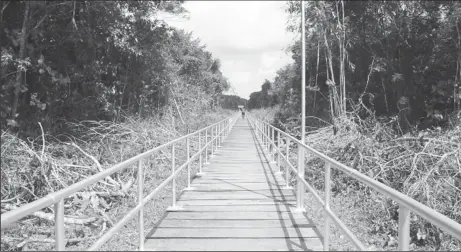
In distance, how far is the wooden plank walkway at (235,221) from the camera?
416 cm

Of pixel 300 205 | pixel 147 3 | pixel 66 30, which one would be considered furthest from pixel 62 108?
pixel 300 205

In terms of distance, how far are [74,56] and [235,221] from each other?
8.43m

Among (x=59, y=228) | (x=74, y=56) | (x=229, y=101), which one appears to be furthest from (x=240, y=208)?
(x=229, y=101)

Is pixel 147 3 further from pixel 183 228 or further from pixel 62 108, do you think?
pixel 183 228

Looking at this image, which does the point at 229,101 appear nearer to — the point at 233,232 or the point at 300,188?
the point at 300,188

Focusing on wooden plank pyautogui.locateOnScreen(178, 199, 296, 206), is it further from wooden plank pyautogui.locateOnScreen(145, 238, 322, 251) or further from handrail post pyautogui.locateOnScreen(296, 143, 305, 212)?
wooden plank pyautogui.locateOnScreen(145, 238, 322, 251)

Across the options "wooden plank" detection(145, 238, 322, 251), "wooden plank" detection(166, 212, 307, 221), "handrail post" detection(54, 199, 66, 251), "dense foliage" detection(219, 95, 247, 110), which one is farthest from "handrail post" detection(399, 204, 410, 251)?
"dense foliage" detection(219, 95, 247, 110)

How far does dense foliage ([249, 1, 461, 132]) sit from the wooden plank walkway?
22.5ft

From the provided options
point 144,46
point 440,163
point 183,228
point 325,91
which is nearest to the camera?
point 183,228

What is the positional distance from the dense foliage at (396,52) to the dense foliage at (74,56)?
214 inches

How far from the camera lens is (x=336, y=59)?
16.3 metres

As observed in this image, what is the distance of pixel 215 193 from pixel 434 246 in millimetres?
3471

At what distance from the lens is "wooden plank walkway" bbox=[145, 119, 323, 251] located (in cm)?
416

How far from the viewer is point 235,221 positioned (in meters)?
5.01
